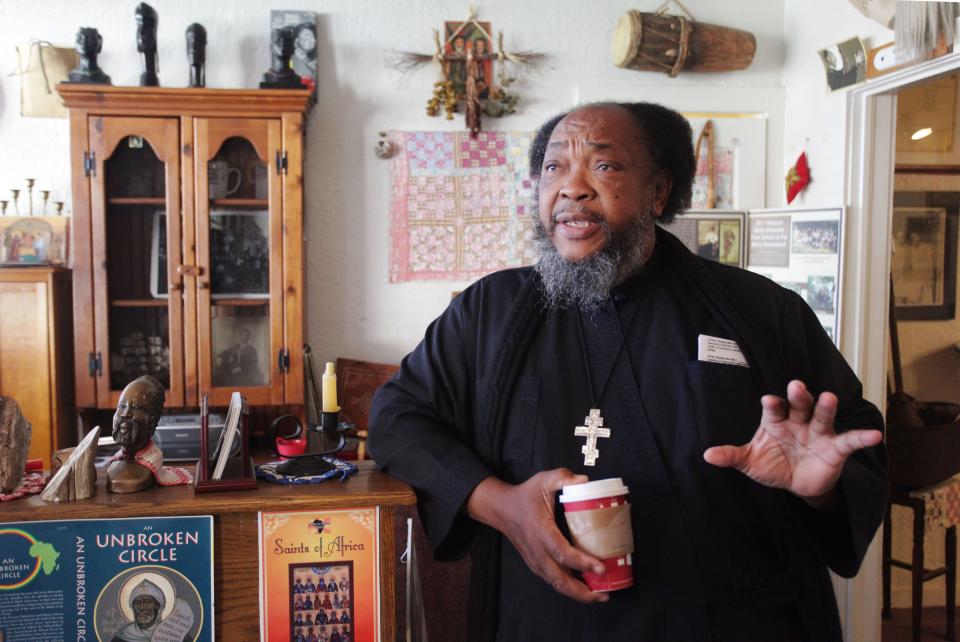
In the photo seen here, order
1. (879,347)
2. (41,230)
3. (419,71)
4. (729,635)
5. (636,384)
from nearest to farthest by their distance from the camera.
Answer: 1. (729,635)
2. (636,384)
3. (879,347)
4. (41,230)
5. (419,71)

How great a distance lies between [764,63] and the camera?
12.9 feet

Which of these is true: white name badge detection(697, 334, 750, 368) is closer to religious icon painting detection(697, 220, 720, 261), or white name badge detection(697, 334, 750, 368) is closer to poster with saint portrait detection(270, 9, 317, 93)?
religious icon painting detection(697, 220, 720, 261)

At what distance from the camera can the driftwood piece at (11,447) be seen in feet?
4.97

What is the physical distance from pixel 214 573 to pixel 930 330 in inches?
140

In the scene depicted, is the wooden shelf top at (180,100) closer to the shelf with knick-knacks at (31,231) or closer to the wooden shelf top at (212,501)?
the shelf with knick-knacks at (31,231)

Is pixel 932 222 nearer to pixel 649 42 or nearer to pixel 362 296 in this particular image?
pixel 649 42

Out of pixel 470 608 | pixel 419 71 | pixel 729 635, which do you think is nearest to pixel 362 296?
pixel 419 71

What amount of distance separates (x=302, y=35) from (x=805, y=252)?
91.2 inches

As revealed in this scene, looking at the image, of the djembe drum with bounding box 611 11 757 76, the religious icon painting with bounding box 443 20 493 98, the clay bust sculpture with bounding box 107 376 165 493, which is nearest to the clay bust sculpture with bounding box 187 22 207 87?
the religious icon painting with bounding box 443 20 493 98

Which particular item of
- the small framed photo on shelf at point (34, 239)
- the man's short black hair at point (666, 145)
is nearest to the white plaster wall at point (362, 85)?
the small framed photo on shelf at point (34, 239)

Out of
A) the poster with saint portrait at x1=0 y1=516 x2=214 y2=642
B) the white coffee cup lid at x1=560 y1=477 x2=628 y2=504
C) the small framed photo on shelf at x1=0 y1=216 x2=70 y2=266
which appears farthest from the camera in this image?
the small framed photo on shelf at x1=0 y1=216 x2=70 y2=266

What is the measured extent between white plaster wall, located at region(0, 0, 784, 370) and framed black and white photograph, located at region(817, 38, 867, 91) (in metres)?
0.54

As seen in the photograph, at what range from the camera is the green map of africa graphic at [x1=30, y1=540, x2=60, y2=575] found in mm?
1435

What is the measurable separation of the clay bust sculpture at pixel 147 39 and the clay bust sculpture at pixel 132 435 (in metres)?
2.22
